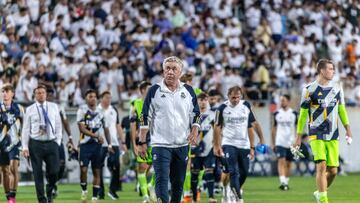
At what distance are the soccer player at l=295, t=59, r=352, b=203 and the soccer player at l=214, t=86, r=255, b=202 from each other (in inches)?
83.1

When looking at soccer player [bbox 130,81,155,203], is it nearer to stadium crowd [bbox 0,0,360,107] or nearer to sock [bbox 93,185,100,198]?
sock [bbox 93,185,100,198]

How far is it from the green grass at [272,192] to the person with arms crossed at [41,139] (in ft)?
11.5

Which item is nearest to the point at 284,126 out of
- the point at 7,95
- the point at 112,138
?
the point at 112,138

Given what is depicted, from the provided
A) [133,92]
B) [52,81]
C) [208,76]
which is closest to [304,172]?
[208,76]

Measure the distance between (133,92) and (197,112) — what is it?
17.3 meters

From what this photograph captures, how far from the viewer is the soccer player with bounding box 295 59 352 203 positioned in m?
18.3

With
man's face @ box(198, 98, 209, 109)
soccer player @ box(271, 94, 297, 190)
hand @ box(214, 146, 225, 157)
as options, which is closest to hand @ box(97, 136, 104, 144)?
man's face @ box(198, 98, 209, 109)

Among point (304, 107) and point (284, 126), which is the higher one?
point (304, 107)

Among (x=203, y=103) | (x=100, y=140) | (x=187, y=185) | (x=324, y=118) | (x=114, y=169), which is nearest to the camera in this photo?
(x=324, y=118)

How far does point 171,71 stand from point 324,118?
13.5 feet

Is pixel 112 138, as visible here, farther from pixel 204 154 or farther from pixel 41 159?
pixel 41 159

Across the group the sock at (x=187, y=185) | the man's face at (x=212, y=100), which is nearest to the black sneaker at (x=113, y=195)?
the sock at (x=187, y=185)

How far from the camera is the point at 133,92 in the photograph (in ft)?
108

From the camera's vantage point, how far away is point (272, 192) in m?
26.5
